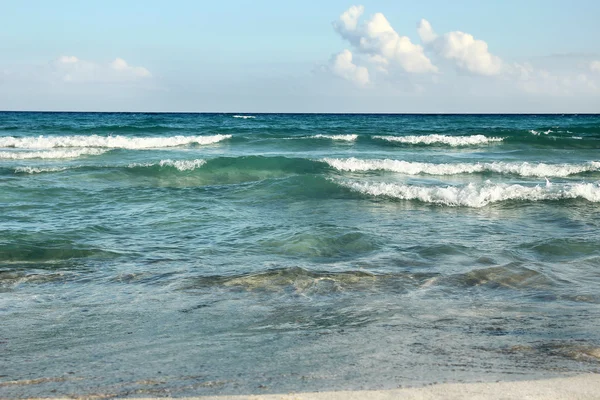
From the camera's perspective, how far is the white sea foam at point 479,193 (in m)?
13.2

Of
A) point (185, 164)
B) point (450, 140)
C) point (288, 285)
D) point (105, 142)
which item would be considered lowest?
point (288, 285)

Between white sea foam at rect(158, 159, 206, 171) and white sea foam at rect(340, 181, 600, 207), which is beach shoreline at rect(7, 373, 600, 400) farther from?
white sea foam at rect(158, 159, 206, 171)

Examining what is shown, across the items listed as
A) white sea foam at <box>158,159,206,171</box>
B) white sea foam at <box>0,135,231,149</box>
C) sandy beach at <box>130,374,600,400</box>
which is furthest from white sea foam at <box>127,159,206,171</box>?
sandy beach at <box>130,374,600,400</box>

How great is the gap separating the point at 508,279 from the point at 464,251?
153 cm

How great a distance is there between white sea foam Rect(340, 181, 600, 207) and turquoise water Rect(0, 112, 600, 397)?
48 mm

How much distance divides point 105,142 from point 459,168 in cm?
1854

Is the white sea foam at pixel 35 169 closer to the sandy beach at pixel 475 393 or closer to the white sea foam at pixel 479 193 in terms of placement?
the white sea foam at pixel 479 193

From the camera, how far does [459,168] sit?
64.7 feet

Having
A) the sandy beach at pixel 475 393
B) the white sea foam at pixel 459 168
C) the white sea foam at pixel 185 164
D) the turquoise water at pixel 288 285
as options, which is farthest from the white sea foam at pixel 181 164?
the sandy beach at pixel 475 393

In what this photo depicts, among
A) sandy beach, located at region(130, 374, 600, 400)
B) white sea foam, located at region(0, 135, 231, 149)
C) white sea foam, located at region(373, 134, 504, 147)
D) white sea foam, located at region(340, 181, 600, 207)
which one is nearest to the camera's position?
sandy beach, located at region(130, 374, 600, 400)

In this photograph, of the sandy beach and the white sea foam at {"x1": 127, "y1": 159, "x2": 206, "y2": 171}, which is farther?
the white sea foam at {"x1": 127, "y1": 159, "x2": 206, "y2": 171}

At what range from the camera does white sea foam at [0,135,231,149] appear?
1158 inches


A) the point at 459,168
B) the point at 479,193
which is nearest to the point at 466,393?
the point at 479,193

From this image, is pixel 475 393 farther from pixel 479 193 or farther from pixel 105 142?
pixel 105 142
